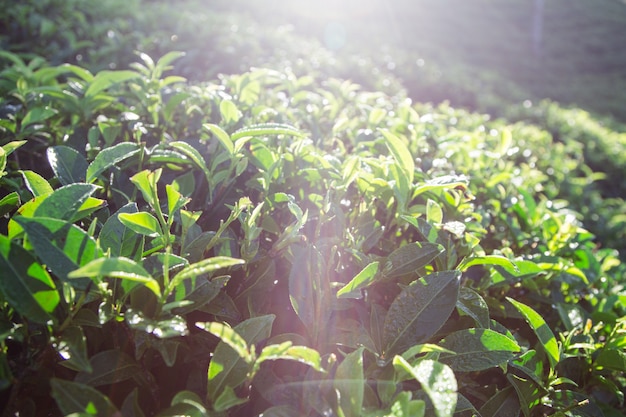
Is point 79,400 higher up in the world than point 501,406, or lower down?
higher up

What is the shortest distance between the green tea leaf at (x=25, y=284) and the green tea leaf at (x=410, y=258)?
704mm

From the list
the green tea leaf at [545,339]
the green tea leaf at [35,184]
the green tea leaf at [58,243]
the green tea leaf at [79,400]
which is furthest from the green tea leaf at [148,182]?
the green tea leaf at [545,339]

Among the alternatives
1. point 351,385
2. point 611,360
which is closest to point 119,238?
point 351,385

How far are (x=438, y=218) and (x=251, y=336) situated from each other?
0.63 m

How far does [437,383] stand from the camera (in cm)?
81

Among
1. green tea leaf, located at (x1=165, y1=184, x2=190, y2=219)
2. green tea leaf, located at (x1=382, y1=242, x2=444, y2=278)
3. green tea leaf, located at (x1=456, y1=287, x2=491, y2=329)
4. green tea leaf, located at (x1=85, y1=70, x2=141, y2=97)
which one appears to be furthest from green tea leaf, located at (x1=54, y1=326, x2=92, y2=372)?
green tea leaf, located at (x1=85, y1=70, x2=141, y2=97)

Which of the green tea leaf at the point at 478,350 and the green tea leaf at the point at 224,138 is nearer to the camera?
the green tea leaf at the point at 478,350

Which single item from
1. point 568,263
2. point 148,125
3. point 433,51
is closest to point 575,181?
point 568,263

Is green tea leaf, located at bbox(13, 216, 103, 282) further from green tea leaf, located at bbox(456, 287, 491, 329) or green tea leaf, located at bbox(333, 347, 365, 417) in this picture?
green tea leaf, located at bbox(456, 287, 491, 329)

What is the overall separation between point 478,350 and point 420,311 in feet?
0.48

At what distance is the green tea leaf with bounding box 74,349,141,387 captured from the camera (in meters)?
0.88

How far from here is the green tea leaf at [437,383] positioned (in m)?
0.76

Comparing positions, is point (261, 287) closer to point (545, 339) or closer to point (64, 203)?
point (64, 203)

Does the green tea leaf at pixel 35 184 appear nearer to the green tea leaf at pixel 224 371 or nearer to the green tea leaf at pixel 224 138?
the green tea leaf at pixel 224 138
